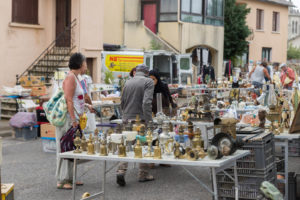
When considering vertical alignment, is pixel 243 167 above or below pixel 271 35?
below

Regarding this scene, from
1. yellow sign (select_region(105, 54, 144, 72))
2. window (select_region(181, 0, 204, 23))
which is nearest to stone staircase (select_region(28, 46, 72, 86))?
yellow sign (select_region(105, 54, 144, 72))

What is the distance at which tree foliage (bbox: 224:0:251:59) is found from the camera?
35.8m

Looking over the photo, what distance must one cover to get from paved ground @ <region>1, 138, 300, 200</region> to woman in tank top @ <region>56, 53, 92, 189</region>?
0.23 m

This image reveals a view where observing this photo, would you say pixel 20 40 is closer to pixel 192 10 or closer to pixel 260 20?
pixel 192 10

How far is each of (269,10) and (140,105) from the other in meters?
35.4

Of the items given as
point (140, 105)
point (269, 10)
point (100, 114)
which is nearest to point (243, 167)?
point (140, 105)

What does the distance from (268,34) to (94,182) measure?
116 feet

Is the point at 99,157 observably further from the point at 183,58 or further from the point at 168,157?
the point at 183,58

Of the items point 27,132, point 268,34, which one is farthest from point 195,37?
point 27,132

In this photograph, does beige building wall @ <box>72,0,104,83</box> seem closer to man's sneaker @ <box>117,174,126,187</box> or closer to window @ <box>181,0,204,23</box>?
window @ <box>181,0,204,23</box>

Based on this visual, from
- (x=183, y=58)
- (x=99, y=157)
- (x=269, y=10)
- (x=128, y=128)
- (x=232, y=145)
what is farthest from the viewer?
(x=269, y=10)

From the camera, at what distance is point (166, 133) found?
6.32 m

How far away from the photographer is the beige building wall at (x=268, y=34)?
39775 mm

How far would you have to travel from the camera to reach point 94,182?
8398 millimetres
